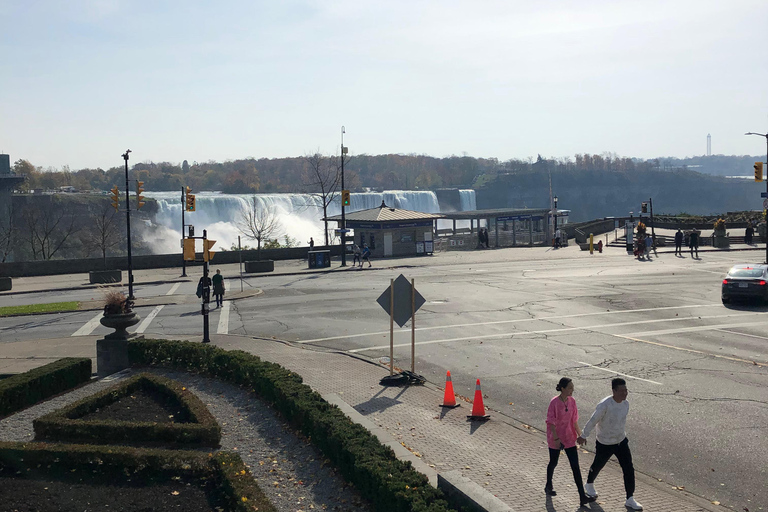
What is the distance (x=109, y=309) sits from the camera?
15.8 metres

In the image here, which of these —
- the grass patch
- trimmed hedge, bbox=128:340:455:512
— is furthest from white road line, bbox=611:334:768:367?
the grass patch

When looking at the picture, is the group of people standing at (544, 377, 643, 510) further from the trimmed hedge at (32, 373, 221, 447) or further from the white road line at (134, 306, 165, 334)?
the white road line at (134, 306, 165, 334)

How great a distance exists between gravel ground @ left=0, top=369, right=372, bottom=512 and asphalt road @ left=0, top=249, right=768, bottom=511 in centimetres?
414

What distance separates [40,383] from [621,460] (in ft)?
36.3

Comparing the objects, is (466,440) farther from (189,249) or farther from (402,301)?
(189,249)

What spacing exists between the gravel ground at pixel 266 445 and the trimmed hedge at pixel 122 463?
1.62 ft

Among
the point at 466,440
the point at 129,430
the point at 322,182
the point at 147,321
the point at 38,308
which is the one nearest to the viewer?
the point at 466,440

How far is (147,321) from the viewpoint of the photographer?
76.9 ft

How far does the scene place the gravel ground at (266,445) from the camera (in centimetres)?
797

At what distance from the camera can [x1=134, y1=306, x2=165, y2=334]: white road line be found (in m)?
21.5

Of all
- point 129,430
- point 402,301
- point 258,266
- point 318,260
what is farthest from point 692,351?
point 258,266

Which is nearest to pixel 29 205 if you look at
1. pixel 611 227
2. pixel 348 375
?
pixel 611 227

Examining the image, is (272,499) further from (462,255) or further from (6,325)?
(462,255)

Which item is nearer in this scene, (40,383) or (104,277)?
(40,383)
